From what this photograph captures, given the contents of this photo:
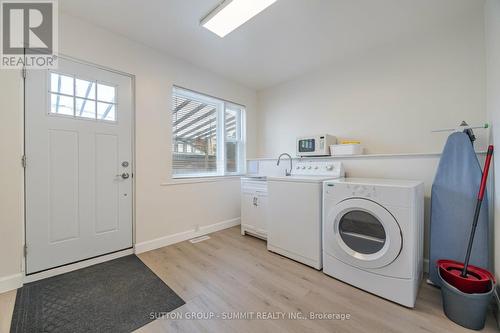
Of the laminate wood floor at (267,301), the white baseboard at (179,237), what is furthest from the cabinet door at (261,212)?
the white baseboard at (179,237)

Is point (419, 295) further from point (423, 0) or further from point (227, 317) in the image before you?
point (423, 0)

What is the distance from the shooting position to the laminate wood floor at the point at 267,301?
1295 mm

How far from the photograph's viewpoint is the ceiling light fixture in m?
1.68

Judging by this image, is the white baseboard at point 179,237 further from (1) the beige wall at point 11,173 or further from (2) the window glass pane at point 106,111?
(2) the window glass pane at point 106,111

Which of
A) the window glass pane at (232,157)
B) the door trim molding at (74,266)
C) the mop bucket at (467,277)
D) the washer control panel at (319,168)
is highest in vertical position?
the window glass pane at (232,157)

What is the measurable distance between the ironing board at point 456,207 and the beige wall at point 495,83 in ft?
0.32

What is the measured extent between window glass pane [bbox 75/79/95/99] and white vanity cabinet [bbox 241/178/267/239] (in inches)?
82.2

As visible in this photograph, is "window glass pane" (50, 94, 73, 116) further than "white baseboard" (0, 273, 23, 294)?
Yes

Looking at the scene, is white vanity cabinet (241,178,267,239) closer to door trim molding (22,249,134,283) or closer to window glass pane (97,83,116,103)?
door trim molding (22,249,134,283)

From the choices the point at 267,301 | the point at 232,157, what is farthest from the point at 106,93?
the point at 267,301

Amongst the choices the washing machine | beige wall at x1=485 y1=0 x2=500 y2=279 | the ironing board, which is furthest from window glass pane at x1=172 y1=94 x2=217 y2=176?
beige wall at x1=485 y1=0 x2=500 y2=279

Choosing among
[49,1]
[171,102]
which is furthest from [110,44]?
[171,102]

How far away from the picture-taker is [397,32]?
2.19 metres

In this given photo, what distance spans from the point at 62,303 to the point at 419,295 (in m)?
2.81
